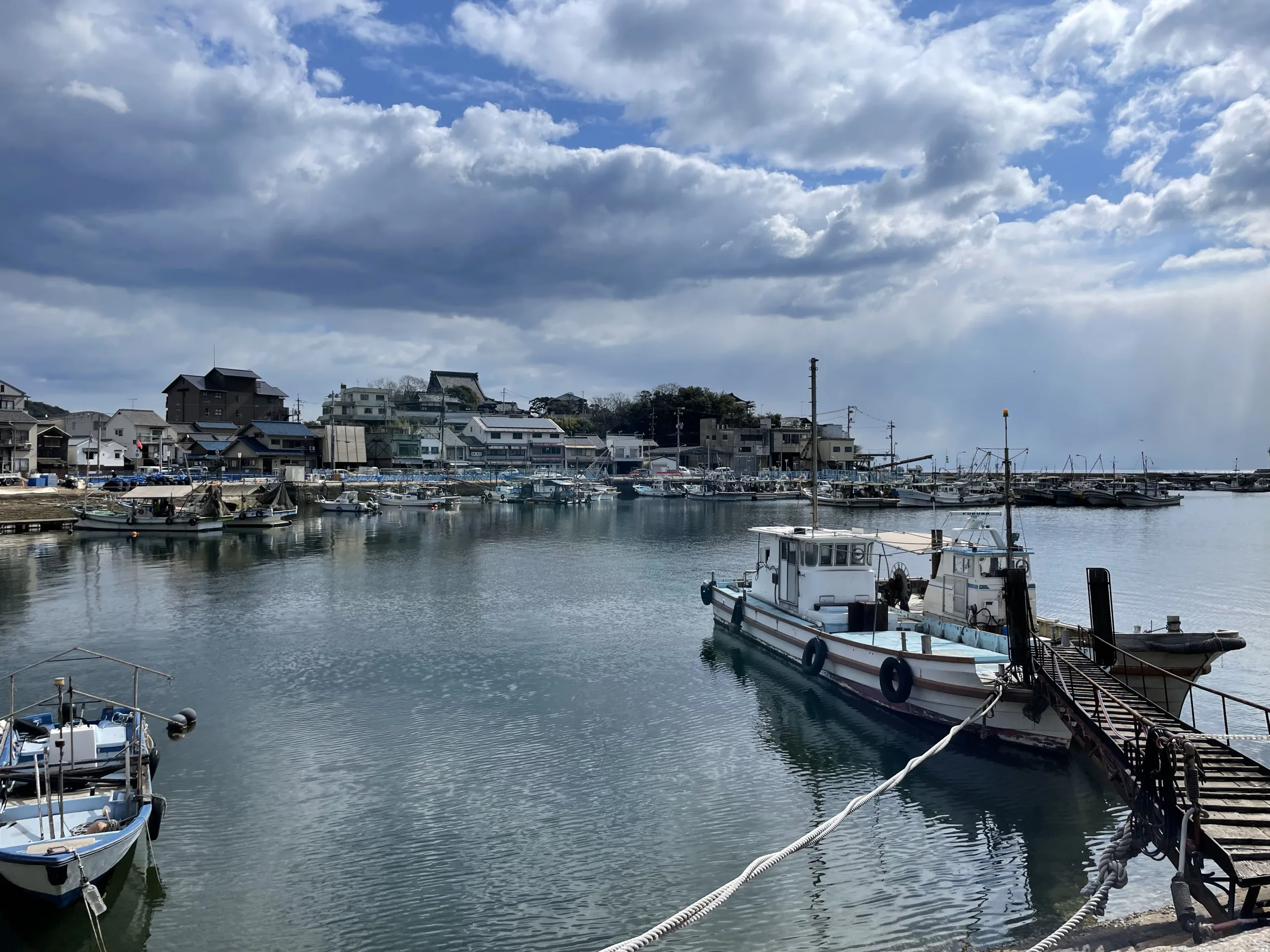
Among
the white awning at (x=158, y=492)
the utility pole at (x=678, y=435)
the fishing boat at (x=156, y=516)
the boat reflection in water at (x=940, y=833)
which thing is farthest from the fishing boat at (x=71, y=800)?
the utility pole at (x=678, y=435)

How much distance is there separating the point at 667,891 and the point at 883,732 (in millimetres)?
9625

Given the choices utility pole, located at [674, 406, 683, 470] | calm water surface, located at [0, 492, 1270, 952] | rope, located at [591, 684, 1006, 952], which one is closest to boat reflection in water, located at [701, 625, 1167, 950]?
calm water surface, located at [0, 492, 1270, 952]

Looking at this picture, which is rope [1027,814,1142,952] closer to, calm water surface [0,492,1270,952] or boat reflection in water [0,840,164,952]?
calm water surface [0,492,1270,952]

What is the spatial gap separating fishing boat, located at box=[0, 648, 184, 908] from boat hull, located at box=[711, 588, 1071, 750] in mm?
16577

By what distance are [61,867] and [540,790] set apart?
27.6ft

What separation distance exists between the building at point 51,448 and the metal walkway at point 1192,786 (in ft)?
361

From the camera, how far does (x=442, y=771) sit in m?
17.7

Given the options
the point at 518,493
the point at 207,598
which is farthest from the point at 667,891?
the point at 518,493

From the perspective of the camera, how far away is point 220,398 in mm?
118875

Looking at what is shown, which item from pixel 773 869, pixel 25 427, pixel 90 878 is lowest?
pixel 773 869

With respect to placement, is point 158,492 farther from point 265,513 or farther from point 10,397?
point 10,397

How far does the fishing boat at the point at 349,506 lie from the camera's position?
88.4 metres

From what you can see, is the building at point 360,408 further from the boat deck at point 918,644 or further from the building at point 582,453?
the boat deck at point 918,644

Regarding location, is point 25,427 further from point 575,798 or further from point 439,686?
point 575,798
